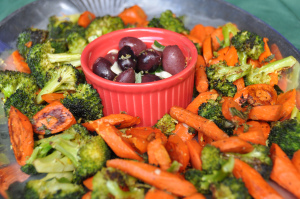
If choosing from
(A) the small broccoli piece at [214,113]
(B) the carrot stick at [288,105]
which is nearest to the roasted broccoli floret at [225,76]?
(A) the small broccoli piece at [214,113]

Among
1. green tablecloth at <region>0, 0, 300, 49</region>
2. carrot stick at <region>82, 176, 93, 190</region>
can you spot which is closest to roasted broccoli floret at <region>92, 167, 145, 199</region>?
carrot stick at <region>82, 176, 93, 190</region>

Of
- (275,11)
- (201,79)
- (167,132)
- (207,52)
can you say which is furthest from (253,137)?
(275,11)

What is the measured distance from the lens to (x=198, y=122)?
198cm

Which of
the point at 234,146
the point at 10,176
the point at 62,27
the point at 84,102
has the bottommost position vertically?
the point at 10,176

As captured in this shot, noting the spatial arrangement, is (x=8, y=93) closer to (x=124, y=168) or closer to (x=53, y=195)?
(x=53, y=195)

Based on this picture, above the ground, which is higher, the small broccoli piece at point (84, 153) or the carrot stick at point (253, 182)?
the carrot stick at point (253, 182)

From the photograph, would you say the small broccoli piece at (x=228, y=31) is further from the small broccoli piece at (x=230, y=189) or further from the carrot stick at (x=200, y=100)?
the small broccoli piece at (x=230, y=189)

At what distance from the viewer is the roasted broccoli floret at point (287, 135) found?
5.86 feet

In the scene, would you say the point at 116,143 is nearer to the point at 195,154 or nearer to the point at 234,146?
the point at 195,154

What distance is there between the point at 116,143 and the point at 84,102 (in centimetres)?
53

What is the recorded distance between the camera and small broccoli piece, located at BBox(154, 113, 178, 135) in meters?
2.16

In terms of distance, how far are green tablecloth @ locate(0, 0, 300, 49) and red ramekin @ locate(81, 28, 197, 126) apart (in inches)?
61.7

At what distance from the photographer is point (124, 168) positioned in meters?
1.56

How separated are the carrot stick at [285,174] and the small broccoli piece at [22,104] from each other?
5.75 ft
